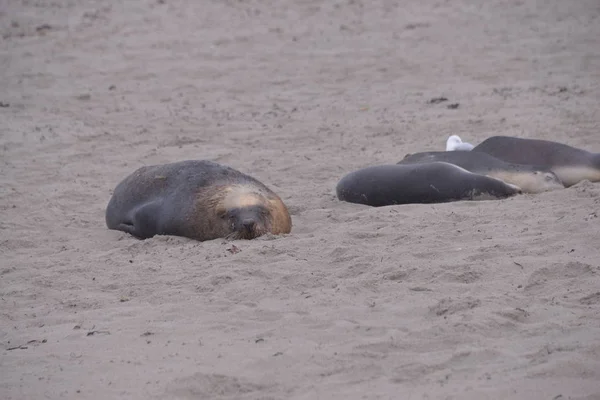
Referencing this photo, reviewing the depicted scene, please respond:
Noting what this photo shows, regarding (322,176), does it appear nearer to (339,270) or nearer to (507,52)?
(339,270)

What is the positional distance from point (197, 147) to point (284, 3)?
6.16 metres

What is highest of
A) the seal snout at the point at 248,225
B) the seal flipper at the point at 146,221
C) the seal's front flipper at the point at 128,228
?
the seal snout at the point at 248,225

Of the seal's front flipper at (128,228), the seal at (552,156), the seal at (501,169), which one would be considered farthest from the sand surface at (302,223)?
the seal at (552,156)

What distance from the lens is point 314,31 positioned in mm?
13633

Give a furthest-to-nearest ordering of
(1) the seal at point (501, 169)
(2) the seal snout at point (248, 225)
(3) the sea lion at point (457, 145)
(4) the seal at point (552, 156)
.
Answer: (3) the sea lion at point (457, 145) < (4) the seal at point (552, 156) < (1) the seal at point (501, 169) < (2) the seal snout at point (248, 225)

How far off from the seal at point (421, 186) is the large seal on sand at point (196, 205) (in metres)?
0.73

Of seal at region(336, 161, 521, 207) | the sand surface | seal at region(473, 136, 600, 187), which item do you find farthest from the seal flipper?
seal at region(473, 136, 600, 187)

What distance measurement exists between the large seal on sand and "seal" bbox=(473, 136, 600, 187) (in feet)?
6.17

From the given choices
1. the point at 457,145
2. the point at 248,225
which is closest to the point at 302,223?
the point at 248,225

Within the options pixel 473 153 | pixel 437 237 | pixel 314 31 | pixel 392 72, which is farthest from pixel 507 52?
pixel 437 237

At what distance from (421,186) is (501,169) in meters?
0.70

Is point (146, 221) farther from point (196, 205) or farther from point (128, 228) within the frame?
point (196, 205)

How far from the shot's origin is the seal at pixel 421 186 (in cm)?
684

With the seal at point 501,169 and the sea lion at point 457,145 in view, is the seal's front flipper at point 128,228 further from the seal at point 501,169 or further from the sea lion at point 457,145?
the sea lion at point 457,145
